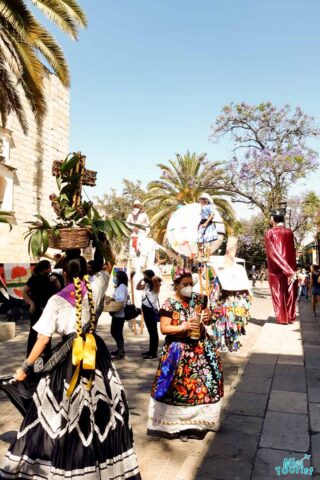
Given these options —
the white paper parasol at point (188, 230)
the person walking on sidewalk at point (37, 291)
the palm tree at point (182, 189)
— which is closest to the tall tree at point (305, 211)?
the palm tree at point (182, 189)

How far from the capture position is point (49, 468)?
2887 millimetres

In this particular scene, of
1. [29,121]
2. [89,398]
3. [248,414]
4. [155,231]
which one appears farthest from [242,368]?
[155,231]

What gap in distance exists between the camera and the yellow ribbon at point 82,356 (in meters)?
2.91

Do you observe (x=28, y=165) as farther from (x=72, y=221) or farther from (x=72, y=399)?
(x=72, y=399)

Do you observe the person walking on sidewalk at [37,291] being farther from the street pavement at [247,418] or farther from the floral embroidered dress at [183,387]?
the floral embroidered dress at [183,387]

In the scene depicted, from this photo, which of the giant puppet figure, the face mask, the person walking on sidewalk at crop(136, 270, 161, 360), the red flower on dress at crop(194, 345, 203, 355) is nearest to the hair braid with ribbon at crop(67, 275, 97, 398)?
the face mask

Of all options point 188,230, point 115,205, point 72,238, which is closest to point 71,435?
point 72,238

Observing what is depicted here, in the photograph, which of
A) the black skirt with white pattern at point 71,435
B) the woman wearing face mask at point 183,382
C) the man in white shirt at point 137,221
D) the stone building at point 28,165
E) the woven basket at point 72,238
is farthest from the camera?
the stone building at point 28,165

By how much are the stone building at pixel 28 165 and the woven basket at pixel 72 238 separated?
12.4m

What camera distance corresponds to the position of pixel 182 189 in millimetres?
27766

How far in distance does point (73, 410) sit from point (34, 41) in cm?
839

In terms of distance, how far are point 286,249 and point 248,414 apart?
5277 mm

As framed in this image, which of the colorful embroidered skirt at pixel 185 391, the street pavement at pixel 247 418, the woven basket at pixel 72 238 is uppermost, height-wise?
the woven basket at pixel 72 238

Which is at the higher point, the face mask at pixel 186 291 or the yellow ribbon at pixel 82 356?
the face mask at pixel 186 291
